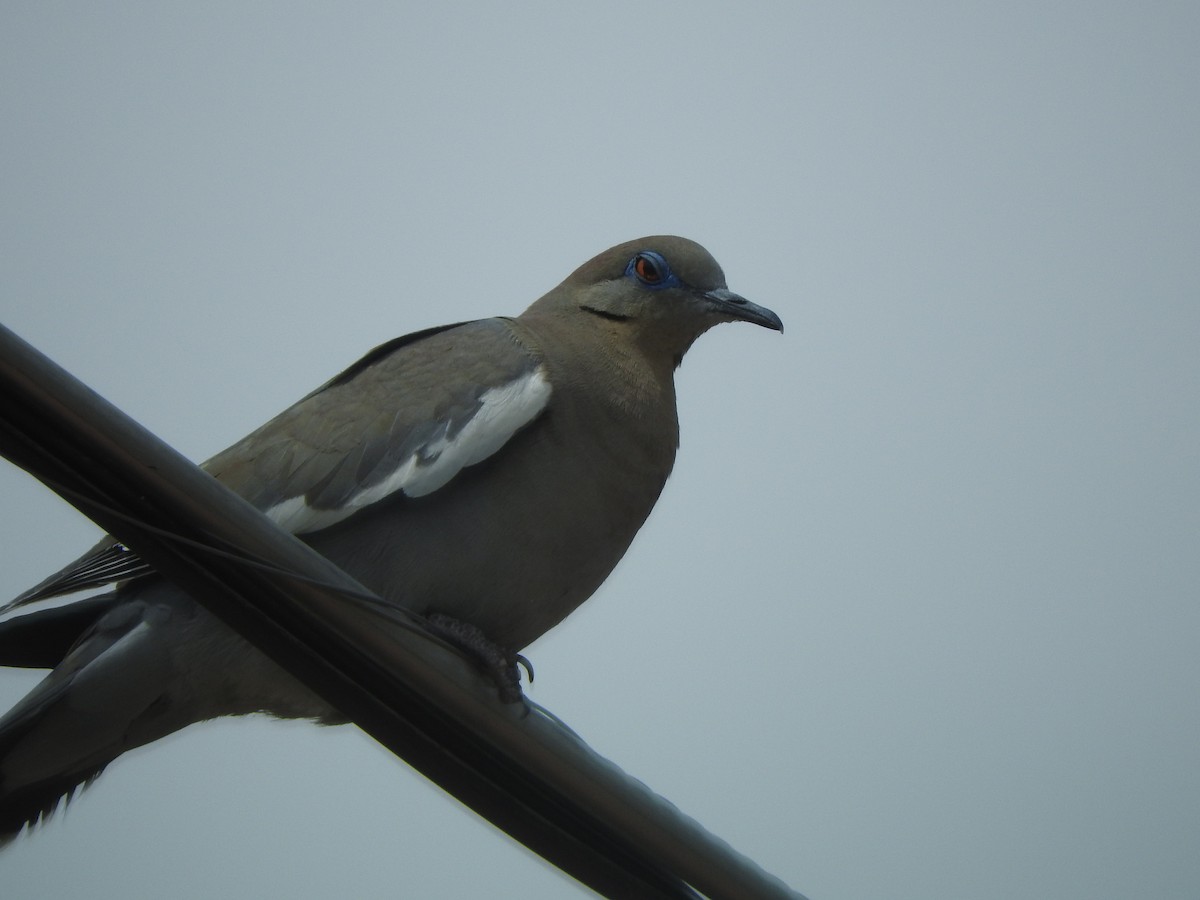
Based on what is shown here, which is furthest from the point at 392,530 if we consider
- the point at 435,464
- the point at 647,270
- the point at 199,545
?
the point at 647,270

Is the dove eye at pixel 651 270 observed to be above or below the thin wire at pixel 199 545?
above

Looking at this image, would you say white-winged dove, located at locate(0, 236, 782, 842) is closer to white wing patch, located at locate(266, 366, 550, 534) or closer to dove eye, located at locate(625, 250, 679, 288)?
white wing patch, located at locate(266, 366, 550, 534)

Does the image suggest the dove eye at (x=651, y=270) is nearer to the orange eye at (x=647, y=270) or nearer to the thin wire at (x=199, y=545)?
the orange eye at (x=647, y=270)

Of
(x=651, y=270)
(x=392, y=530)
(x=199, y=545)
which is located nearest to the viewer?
(x=199, y=545)

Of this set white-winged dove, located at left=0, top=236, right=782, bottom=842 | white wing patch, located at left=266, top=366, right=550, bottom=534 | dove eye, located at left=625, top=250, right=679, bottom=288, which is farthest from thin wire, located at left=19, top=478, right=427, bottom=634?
dove eye, located at left=625, top=250, right=679, bottom=288

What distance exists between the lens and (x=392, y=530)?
10.6 ft

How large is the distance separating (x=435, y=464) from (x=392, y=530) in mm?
211

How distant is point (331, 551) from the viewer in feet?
10.7

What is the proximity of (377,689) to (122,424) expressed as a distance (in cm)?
61

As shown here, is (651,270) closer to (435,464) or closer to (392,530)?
(435,464)

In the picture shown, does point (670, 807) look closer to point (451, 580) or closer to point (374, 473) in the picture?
point (451, 580)

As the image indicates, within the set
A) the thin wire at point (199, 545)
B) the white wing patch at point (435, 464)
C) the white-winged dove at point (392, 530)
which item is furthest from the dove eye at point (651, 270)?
the thin wire at point (199, 545)

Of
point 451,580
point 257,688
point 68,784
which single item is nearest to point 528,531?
point 451,580

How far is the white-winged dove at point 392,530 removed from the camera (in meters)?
3.10
